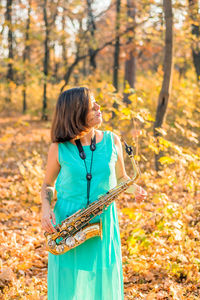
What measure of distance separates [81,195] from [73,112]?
0.60m

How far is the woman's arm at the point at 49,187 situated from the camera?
2.22 m

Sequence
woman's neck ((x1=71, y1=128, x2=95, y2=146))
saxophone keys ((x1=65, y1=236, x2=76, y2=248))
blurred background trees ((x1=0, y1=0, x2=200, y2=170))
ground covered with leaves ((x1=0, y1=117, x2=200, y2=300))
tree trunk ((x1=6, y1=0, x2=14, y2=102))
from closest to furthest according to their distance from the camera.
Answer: saxophone keys ((x1=65, y1=236, x2=76, y2=248))
woman's neck ((x1=71, y1=128, x2=95, y2=146))
ground covered with leaves ((x1=0, y1=117, x2=200, y2=300))
blurred background trees ((x1=0, y1=0, x2=200, y2=170))
tree trunk ((x1=6, y1=0, x2=14, y2=102))

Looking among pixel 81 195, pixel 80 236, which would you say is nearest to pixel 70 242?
pixel 80 236

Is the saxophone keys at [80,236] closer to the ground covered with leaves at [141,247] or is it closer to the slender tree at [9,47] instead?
the ground covered with leaves at [141,247]

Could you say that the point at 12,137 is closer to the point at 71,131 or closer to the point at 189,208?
the point at 189,208

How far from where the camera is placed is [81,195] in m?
2.26

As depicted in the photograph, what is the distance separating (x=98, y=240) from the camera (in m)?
2.26

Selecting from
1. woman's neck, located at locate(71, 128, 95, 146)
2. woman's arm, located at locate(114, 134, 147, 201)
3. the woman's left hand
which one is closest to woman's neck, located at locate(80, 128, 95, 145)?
woman's neck, located at locate(71, 128, 95, 146)

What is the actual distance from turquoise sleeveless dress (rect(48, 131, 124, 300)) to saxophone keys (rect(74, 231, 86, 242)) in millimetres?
104

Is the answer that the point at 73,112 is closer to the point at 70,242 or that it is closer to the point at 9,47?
the point at 70,242

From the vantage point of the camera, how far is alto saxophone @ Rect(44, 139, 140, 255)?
217 centimetres

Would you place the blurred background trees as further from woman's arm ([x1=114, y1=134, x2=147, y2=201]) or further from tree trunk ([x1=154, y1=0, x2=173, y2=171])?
woman's arm ([x1=114, y1=134, x2=147, y2=201])

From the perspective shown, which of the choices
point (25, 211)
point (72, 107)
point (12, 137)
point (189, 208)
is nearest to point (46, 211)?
point (72, 107)

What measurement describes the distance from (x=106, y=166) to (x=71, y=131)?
35 cm
